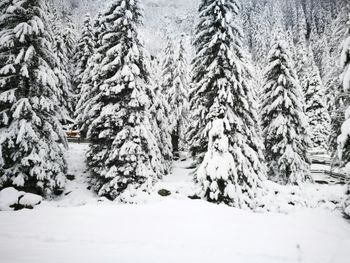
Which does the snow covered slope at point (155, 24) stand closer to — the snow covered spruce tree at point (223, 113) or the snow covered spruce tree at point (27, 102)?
the snow covered spruce tree at point (27, 102)

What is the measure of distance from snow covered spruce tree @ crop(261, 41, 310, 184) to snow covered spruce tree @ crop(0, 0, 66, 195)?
16.3m

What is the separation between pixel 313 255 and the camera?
7.16m

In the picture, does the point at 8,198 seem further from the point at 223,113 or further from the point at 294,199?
the point at 294,199

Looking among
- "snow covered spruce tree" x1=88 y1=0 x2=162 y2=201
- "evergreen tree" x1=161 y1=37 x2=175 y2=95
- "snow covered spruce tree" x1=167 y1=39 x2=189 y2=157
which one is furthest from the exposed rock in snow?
"evergreen tree" x1=161 y1=37 x2=175 y2=95

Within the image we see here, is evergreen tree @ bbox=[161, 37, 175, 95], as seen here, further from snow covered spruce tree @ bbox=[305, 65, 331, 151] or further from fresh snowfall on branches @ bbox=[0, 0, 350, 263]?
snow covered spruce tree @ bbox=[305, 65, 331, 151]

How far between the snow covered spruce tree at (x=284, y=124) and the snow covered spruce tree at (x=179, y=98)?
34.6 ft

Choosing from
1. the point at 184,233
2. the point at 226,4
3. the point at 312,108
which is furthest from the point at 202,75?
the point at 312,108

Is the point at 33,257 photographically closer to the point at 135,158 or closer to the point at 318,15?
the point at 135,158

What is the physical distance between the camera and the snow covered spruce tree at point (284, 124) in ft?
70.8

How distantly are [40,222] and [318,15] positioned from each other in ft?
587

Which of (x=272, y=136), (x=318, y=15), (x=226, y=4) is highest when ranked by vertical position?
(x=318, y=15)

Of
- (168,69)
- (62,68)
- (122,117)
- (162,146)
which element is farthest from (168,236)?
(168,69)

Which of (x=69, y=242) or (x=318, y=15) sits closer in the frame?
(x=69, y=242)

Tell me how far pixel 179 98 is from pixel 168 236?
2447 cm
